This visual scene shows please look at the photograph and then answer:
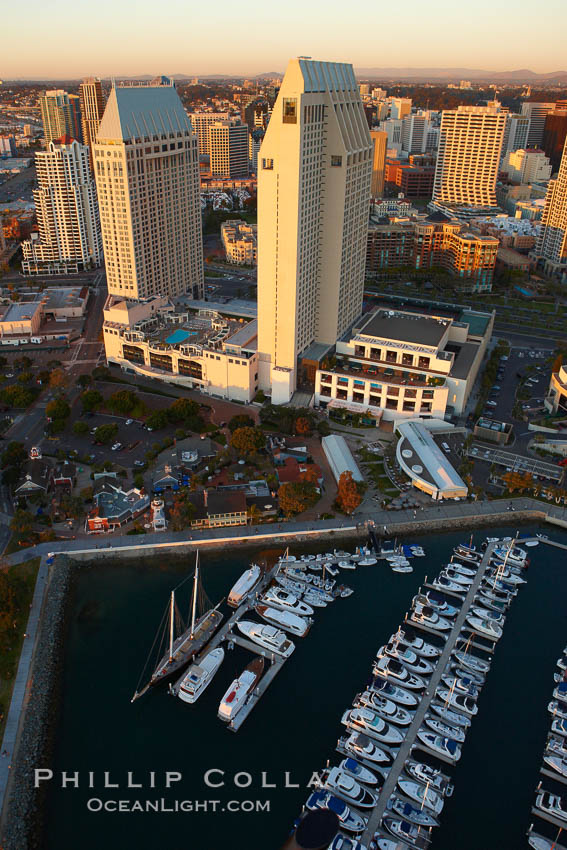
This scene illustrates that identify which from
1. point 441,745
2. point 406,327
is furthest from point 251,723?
point 406,327

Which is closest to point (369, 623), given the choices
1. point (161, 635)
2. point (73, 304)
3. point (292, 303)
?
point (161, 635)

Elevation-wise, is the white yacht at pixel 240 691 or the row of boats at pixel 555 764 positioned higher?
the white yacht at pixel 240 691

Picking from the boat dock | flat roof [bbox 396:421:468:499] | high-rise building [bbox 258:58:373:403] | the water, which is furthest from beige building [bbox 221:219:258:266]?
the boat dock

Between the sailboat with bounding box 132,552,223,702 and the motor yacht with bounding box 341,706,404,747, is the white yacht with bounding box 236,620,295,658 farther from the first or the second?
the motor yacht with bounding box 341,706,404,747

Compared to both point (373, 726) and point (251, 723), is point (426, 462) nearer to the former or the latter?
point (373, 726)

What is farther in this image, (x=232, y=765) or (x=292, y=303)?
(x=292, y=303)

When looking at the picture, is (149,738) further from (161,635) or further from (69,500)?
(69,500)

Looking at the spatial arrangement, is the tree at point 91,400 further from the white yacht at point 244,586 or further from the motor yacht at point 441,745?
the motor yacht at point 441,745

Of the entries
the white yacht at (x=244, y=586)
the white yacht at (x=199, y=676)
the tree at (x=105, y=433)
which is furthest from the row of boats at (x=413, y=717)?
the tree at (x=105, y=433)
